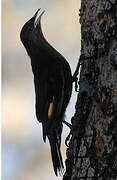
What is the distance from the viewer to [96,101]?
2711mm

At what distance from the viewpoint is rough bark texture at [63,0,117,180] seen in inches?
101

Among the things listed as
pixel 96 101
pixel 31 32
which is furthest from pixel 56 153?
pixel 96 101

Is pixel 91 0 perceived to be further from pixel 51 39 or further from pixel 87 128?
pixel 51 39

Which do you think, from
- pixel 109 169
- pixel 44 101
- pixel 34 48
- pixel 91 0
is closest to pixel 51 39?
pixel 34 48

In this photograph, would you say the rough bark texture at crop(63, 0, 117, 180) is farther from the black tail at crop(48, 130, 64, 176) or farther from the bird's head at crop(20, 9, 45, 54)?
the bird's head at crop(20, 9, 45, 54)

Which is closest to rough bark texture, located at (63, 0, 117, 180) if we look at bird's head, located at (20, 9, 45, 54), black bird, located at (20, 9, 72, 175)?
black bird, located at (20, 9, 72, 175)

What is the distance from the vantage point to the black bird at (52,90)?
426cm

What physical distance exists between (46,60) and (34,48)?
225 millimetres

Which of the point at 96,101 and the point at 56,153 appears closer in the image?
the point at 96,101

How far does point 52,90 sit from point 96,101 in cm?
173

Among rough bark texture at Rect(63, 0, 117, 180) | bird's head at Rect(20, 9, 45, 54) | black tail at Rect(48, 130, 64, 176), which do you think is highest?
bird's head at Rect(20, 9, 45, 54)

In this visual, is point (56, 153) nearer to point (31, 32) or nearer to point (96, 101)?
point (31, 32)

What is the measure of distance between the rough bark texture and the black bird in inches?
51.4

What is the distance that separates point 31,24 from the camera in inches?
183
